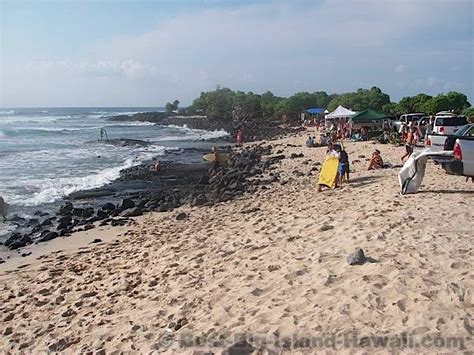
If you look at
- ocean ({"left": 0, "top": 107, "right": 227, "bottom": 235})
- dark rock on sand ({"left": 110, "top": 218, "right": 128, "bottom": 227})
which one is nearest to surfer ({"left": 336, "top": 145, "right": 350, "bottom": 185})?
dark rock on sand ({"left": 110, "top": 218, "right": 128, "bottom": 227})

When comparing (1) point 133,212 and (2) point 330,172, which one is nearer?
(2) point 330,172

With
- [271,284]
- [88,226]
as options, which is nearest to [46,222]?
[88,226]

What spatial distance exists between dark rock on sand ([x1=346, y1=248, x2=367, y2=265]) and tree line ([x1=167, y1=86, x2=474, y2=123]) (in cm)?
2900

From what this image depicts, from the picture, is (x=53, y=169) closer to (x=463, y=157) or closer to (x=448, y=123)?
(x=448, y=123)

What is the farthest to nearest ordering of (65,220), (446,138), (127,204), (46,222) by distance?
(127,204), (46,222), (65,220), (446,138)

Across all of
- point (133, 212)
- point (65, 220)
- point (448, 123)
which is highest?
point (448, 123)

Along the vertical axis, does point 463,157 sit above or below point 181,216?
above

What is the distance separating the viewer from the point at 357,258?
255 inches

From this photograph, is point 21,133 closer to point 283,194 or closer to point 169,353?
point 283,194

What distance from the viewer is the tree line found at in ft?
124

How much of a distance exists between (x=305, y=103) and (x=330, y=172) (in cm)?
5608

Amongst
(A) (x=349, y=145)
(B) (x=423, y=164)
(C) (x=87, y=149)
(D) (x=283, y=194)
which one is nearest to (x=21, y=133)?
(C) (x=87, y=149)

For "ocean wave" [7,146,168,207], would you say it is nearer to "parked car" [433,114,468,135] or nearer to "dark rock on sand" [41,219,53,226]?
"dark rock on sand" [41,219,53,226]

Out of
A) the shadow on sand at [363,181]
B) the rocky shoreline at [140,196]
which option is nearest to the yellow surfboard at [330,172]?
the shadow on sand at [363,181]
